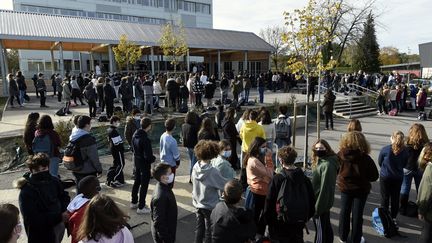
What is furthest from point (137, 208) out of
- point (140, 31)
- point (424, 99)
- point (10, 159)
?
point (140, 31)

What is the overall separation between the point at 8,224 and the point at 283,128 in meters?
6.64

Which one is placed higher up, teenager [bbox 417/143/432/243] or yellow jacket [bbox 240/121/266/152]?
yellow jacket [bbox 240/121/266/152]

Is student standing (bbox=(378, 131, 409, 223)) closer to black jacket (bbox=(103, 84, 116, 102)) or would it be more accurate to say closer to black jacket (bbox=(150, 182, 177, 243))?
black jacket (bbox=(150, 182, 177, 243))

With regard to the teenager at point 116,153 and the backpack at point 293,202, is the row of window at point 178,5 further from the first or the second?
the backpack at point 293,202

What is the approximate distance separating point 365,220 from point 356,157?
185 cm

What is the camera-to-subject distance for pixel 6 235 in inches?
97.1

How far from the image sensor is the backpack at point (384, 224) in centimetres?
520

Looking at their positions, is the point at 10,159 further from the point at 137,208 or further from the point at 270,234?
the point at 270,234

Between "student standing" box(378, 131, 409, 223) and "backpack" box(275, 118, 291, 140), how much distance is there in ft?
9.37

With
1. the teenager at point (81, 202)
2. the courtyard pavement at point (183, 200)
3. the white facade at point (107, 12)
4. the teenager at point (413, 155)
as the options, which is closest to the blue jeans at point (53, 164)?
the courtyard pavement at point (183, 200)

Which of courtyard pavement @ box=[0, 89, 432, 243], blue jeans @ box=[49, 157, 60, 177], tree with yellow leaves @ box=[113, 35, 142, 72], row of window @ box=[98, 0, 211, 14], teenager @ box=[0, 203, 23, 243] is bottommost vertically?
courtyard pavement @ box=[0, 89, 432, 243]

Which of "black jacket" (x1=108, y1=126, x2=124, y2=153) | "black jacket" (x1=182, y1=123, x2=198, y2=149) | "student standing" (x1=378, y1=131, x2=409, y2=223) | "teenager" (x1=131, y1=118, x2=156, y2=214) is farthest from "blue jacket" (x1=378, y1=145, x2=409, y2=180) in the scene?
"black jacket" (x1=108, y1=126, x2=124, y2=153)

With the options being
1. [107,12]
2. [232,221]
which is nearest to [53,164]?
[232,221]

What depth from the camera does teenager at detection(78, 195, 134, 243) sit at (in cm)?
270
